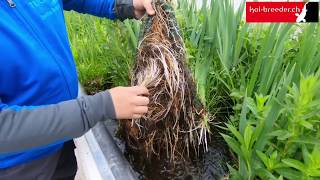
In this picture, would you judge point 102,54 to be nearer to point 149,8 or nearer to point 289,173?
point 149,8

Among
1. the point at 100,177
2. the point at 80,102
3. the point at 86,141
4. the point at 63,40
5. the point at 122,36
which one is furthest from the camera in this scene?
the point at 122,36

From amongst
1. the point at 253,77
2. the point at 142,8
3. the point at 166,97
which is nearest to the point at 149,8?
the point at 142,8

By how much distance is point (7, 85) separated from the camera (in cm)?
77

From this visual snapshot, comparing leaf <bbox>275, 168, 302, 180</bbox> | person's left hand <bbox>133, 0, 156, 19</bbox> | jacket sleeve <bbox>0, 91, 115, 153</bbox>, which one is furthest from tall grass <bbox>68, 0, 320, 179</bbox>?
jacket sleeve <bbox>0, 91, 115, 153</bbox>

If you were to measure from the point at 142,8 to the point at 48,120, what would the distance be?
458 mm

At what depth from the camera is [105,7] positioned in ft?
3.52

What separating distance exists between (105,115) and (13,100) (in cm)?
20

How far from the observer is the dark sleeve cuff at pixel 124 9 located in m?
1.04

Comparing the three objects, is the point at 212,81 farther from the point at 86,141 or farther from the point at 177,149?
the point at 86,141

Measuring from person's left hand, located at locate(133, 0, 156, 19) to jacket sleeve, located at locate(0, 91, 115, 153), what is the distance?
0.30 meters

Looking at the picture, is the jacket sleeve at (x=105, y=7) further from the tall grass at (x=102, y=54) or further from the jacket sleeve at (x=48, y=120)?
the jacket sleeve at (x=48, y=120)

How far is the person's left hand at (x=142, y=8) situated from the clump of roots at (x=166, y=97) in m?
0.02

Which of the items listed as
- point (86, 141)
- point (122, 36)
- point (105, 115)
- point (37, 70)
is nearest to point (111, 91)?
point (105, 115)

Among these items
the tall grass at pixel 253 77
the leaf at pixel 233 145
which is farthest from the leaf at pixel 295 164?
the leaf at pixel 233 145
